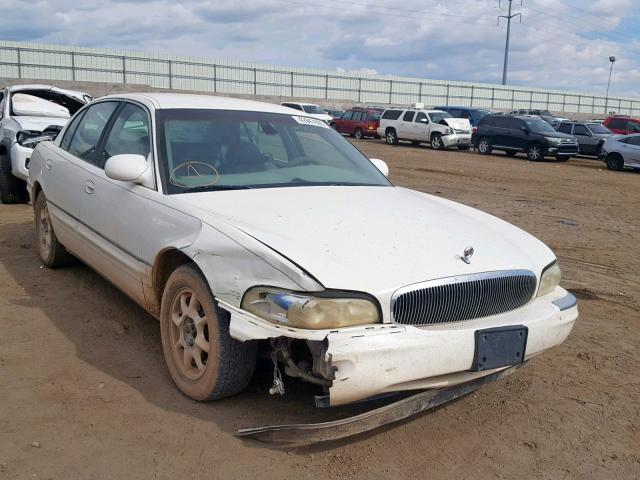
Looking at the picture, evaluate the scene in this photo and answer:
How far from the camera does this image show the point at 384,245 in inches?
122

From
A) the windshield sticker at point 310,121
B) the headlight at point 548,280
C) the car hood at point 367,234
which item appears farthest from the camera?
the windshield sticker at point 310,121

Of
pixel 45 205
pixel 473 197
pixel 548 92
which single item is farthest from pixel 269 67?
pixel 45 205

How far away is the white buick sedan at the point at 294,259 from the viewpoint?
2.78m

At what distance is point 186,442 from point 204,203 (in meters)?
1.24

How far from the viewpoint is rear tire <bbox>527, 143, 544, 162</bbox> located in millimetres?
22503

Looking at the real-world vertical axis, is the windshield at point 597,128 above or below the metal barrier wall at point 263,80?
below

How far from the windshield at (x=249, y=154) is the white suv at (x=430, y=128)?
866 inches

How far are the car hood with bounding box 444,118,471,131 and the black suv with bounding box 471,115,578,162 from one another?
1359 mm

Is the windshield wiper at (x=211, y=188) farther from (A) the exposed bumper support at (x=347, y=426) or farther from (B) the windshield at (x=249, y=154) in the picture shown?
(A) the exposed bumper support at (x=347, y=426)

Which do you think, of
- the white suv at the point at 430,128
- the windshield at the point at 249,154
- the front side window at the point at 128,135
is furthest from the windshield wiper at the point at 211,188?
the white suv at the point at 430,128

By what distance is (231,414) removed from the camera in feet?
10.8

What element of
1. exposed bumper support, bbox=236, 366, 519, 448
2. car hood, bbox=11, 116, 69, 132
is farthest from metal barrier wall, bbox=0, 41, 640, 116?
exposed bumper support, bbox=236, 366, 519, 448

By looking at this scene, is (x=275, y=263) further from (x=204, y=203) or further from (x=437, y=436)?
(x=437, y=436)

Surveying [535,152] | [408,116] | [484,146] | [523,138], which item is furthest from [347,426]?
[408,116]
